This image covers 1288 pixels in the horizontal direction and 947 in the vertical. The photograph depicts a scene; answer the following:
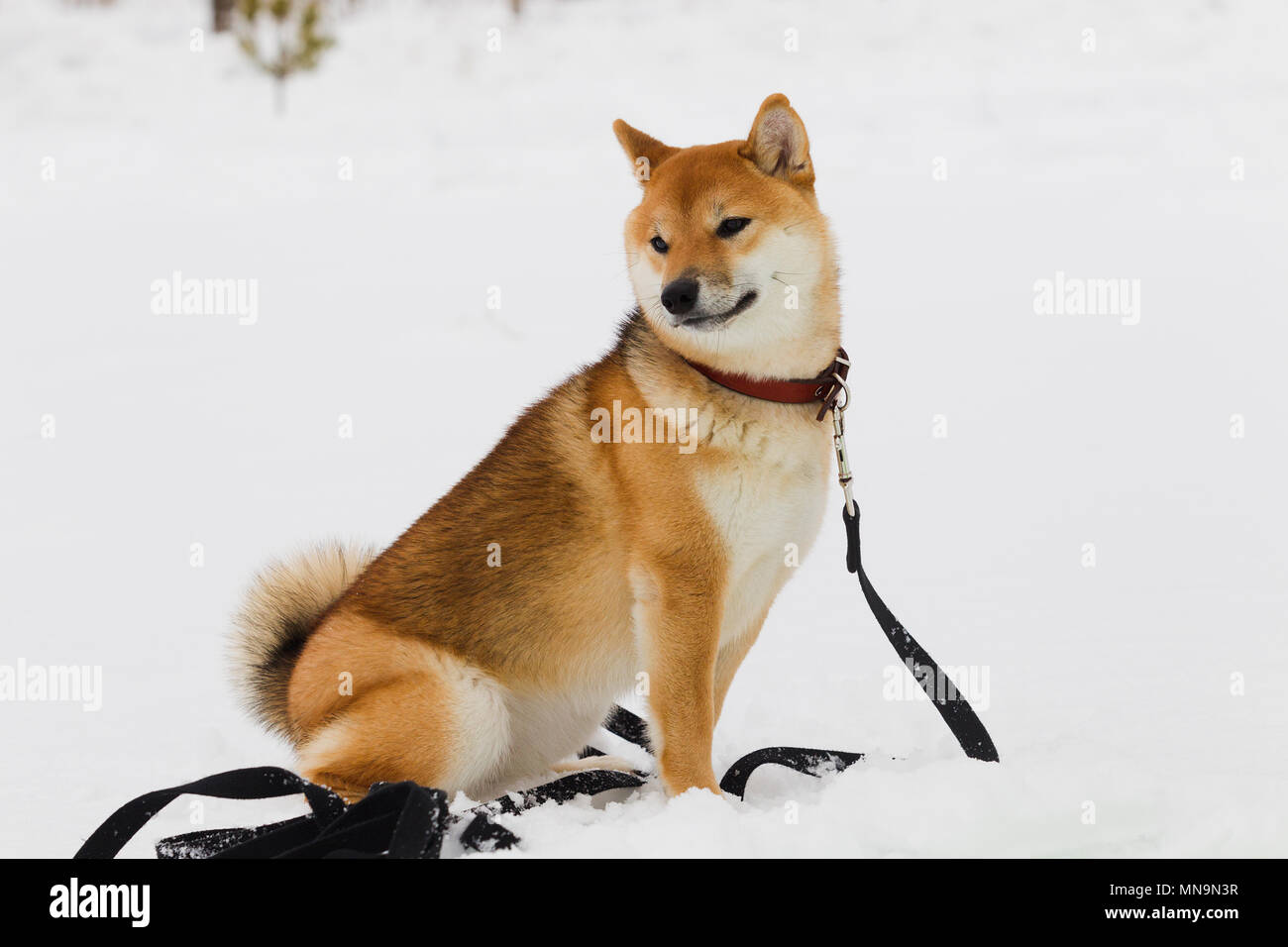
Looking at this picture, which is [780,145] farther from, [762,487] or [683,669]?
[683,669]

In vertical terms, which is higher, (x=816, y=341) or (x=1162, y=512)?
(x=816, y=341)

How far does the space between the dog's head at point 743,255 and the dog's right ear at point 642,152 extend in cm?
15

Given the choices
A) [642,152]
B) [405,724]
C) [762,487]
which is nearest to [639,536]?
[762,487]

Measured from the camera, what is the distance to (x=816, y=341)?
306cm

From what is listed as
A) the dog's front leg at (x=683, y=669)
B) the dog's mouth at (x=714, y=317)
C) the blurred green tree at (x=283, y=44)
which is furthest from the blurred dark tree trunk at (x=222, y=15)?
the dog's front leg at (x=683, y=669)

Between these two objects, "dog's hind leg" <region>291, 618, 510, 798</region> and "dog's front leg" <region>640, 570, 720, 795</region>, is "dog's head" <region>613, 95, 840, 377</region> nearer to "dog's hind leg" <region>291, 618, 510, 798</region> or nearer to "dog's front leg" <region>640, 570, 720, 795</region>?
"dog's front leg" <region>640, 570, 720, 795</region>

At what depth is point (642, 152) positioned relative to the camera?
332cm

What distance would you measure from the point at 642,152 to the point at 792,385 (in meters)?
0.81

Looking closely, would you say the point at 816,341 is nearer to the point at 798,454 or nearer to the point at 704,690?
the point at 798,454

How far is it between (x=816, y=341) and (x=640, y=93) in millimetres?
11186

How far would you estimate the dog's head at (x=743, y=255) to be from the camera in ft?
9.64

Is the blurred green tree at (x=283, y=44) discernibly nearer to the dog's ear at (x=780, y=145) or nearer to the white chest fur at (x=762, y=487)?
the dog's ear at (x=780, y=145)

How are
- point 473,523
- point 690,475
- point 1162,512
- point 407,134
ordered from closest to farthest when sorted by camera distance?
point 690,475 < point 473,523 < point 1162,512 < point 407,134
